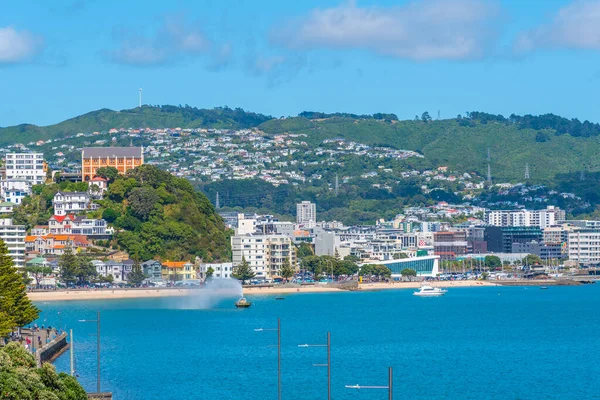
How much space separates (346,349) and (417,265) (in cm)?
7433

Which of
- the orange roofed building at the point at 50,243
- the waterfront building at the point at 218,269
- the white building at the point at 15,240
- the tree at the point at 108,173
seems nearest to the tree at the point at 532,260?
the waterfront building at the point at 218,269

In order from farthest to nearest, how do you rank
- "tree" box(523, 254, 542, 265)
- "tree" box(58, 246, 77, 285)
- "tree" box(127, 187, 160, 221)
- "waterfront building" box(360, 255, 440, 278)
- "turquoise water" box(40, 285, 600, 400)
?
"tree" box(523, 254, 542, 265)
"waterfront building" box(360, 255, 440, 278)
"tree" box(127, 187, 160, 221)
"tree" box(58, 246, 77, 285)
"turquoise water" box(40, 285, 600, 400)

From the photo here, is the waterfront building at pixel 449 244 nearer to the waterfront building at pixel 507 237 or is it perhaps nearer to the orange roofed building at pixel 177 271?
the waterfront building at pixel 507 237

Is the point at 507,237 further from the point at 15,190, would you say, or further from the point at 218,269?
the point at 15,190

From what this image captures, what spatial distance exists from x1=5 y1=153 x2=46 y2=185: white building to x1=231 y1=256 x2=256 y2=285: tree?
68.9 ft

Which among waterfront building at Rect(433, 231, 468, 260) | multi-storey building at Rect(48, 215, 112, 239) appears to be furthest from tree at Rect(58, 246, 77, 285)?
waterfront building at Rect(433, 231, 468, 260)

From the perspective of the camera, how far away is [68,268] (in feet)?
321

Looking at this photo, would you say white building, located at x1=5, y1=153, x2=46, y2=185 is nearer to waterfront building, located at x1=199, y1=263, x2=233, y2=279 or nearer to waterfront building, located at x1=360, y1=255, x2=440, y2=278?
waterfront building, located at x1=199, y1=263, x2=233, y2=279

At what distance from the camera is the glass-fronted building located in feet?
422

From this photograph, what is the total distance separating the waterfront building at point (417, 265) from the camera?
128 meters

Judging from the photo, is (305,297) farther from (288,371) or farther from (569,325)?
→ (288,371)

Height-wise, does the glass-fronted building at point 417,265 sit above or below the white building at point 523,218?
below

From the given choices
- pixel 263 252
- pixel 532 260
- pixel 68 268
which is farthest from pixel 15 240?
pixel 532 260

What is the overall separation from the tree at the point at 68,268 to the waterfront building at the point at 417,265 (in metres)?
37.6
